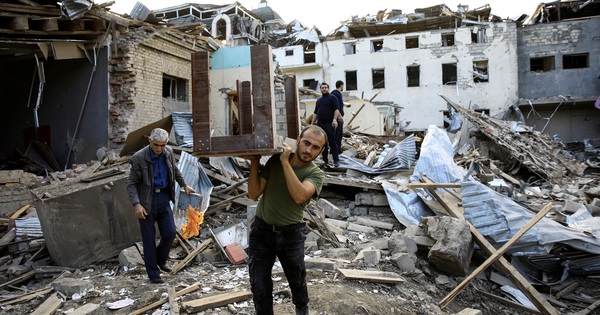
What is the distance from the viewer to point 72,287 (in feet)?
13.9

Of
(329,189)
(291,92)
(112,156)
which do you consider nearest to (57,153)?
(112,156)

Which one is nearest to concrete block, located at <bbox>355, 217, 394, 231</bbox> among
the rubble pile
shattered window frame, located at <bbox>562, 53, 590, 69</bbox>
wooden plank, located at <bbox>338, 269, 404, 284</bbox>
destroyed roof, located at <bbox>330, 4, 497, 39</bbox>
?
the rubble pile

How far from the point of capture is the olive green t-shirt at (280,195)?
277 cm

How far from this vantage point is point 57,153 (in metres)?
10.0

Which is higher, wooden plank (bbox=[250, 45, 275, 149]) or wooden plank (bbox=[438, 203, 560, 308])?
wooden plank (bbox=[250, 45, 275, 149])

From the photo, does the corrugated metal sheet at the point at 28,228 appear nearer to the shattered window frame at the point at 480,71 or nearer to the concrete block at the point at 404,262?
the concrete block at the point at 404,262

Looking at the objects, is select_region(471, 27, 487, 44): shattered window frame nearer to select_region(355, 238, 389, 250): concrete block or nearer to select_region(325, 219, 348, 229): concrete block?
select_region(325, 219, 348, 229): concrete block

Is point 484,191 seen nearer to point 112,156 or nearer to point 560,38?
point 112,156

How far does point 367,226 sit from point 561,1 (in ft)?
97.9

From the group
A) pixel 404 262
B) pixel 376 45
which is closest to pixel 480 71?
pixel 376 45

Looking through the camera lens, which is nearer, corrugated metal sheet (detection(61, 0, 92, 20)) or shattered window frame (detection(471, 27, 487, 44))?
corrugated metal sheet (detection(61, 0, 92, 20))

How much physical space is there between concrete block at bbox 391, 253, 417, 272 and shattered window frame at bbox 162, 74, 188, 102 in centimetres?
849

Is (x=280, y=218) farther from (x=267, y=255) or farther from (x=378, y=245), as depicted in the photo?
(x=378, y=245)

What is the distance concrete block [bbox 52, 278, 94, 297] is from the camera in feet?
13.9
